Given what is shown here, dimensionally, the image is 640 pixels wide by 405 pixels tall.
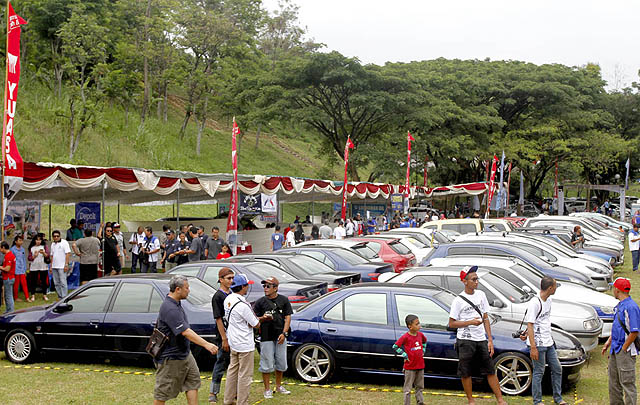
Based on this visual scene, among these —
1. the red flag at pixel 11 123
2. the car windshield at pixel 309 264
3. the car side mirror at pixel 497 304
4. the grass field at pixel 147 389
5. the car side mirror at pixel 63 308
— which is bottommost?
the grass field at pixel 147 389

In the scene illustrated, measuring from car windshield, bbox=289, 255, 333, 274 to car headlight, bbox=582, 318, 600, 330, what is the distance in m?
5.47

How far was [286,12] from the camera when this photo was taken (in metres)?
74.7

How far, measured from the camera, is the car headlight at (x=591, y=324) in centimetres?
983

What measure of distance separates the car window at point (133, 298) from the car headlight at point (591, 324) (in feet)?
20.2

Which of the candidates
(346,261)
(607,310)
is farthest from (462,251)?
(607,310)

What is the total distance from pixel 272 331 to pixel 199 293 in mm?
2115

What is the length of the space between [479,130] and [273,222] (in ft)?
79.6

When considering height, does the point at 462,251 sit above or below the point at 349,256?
above

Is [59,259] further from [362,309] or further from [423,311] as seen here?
[423,311]

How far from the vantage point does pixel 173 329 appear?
21.2 feet

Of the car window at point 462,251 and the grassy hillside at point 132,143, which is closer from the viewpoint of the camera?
the car window at point 462,251

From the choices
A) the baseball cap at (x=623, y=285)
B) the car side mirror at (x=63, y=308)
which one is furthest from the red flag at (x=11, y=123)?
the baseball cap at (x=623, y=285)

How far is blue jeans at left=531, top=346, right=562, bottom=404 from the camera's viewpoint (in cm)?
734

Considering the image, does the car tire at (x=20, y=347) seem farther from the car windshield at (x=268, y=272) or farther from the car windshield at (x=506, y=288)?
the car windshield at (x=506, y=288)
